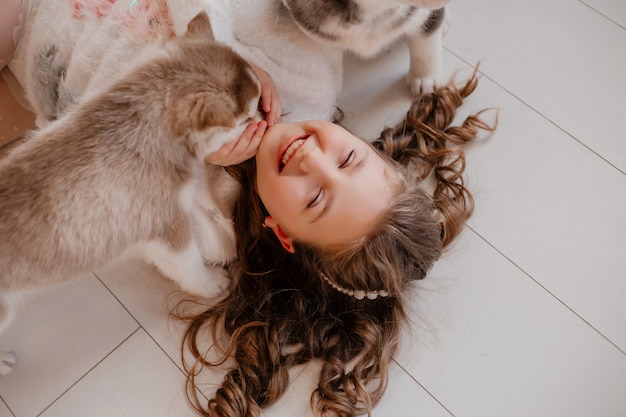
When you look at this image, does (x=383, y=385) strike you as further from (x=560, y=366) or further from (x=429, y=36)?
(x=429, y=36)

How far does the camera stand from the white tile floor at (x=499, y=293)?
143cm

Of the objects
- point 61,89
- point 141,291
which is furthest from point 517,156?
point 61,89

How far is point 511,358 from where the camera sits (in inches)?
57.4

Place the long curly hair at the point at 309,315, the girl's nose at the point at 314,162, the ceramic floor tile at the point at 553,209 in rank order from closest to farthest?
the girl's nose at the point at 314,162, the long curly hair at the point at 309,315, the ceramic floor tile at the point at 553,209

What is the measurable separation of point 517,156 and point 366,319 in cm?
73

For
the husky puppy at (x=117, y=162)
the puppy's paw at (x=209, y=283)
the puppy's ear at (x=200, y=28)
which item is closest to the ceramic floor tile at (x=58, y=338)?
the puppy's paw at (x=209, y=283)

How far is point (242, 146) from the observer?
1232 millimetres

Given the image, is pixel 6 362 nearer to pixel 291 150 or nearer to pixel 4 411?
pixel 4 411

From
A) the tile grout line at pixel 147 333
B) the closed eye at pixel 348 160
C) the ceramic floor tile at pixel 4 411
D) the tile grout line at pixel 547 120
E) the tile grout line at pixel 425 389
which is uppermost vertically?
the closed eye at pixel 348 160

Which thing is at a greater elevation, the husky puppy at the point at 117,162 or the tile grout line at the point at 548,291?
the husky puppy at the point at 117,162

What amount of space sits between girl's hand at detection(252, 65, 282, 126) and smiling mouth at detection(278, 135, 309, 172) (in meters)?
0.10

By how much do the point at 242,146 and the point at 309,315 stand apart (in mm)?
501

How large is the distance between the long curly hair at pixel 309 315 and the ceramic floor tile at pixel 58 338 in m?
0.24

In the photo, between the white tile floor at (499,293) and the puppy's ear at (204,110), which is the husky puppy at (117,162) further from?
the white tile floor at (499,293)
